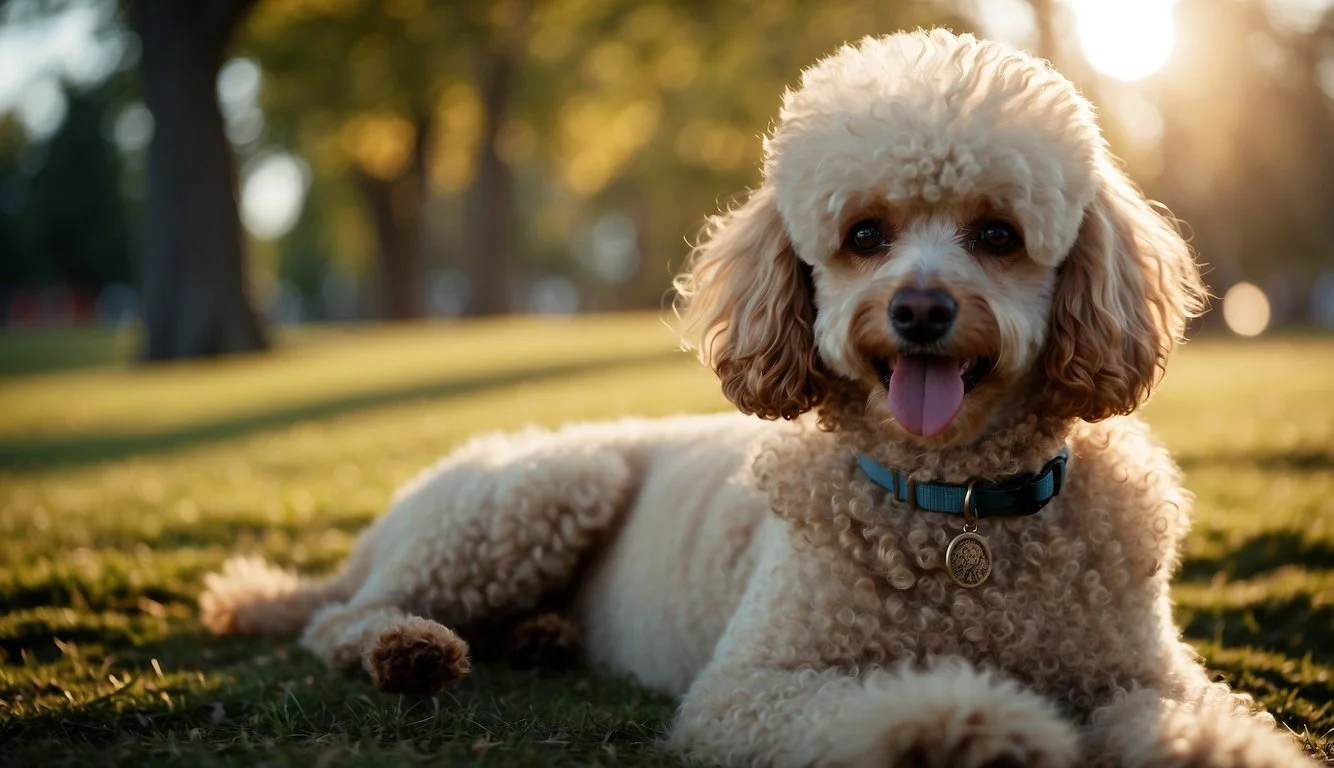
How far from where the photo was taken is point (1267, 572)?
503 cm

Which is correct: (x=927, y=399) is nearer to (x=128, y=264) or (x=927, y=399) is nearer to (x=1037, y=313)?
(x=1037, y=313)

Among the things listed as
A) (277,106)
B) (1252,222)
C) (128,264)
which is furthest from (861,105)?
(128,264)

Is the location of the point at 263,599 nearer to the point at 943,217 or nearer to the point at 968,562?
the point at 968,562

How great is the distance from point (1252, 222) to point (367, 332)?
31223 mm

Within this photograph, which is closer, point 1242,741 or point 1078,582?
point 1242,741

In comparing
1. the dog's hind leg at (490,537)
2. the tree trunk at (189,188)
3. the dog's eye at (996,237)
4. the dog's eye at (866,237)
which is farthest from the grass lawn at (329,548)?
the tree trunk at (189,188)

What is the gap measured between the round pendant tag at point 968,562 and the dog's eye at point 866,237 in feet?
2.80

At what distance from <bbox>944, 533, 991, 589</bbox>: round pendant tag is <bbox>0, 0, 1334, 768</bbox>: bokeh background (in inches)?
36.3

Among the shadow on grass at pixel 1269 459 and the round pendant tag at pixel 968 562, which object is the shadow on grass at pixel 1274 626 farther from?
the shadow on grass at pixel 1269 459

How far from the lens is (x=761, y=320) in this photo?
343 cm

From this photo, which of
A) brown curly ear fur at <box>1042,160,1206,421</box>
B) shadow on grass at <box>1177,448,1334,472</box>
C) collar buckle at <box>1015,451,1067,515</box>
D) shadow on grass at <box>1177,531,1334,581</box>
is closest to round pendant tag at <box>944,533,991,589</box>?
collar buckle at <box>1015,451,1067,515</box>

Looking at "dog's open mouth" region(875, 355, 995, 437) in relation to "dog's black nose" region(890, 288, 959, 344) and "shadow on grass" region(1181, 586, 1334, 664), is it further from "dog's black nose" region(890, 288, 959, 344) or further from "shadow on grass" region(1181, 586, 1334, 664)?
"shadow on grass" region(1181, 586, 1334, 664)

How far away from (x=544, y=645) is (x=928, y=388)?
1976mm

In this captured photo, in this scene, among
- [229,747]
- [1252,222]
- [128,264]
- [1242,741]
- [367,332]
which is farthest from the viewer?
[128,264]
